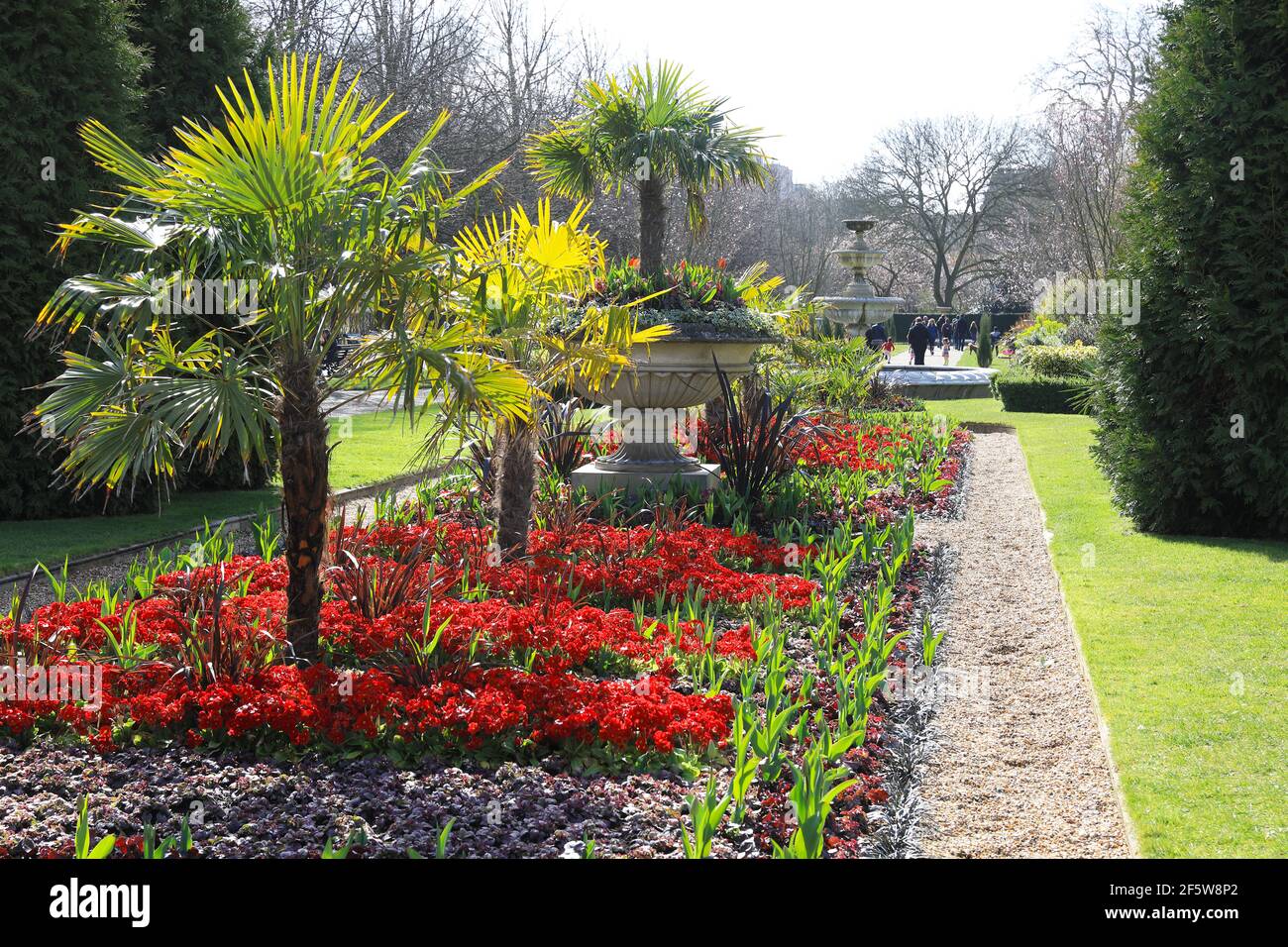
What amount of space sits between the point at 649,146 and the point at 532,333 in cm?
418

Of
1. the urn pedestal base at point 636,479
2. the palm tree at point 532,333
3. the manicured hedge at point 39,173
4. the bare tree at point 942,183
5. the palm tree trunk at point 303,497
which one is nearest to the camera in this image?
the palm tree trunk at point 303,497

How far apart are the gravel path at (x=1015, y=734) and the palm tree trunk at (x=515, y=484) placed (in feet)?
7.91

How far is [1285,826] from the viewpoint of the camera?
3.35 meters

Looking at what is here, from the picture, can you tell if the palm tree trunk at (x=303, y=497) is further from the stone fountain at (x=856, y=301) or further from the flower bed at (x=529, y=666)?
the stone fountain at (x=856, y=301)

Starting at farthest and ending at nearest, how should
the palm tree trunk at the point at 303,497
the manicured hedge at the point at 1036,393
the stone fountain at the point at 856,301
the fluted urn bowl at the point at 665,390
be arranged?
the stone fountain at the point at 856,301 < the manicured hedge at the point at 1036,393 < the fluted urn bowl at the point at 665,390 < the palm tree trunk at the point at 303,497

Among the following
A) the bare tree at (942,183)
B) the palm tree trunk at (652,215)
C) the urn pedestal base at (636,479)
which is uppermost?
the bare tree at (942,183)

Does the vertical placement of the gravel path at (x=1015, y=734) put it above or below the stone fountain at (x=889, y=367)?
below

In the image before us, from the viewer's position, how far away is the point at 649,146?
31.3 ft

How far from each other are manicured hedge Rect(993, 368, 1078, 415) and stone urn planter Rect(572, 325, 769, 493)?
1038cm

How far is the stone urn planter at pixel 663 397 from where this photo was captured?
8492 mm

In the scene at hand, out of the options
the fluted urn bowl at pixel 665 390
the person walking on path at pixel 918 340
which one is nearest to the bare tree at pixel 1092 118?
the person walking on path at pixel 918 340

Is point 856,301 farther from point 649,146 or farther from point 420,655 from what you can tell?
point 420,655

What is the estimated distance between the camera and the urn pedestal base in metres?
8.40
